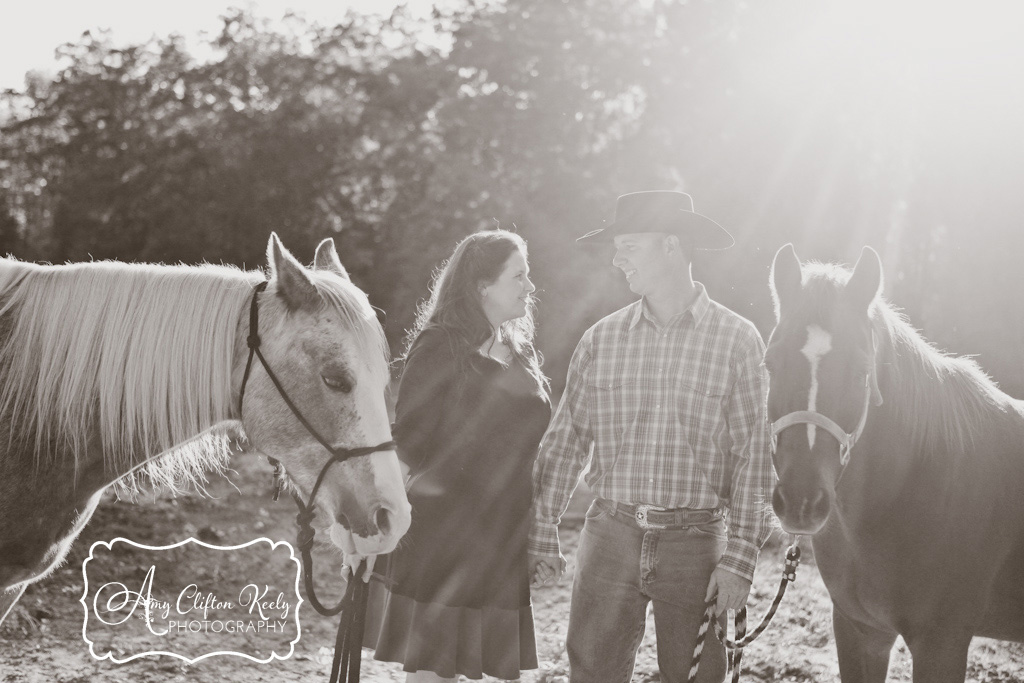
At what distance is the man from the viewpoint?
2.95 meters

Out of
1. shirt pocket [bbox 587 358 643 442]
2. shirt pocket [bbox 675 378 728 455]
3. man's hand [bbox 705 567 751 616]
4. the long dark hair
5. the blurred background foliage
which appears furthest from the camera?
the blurred background foliage

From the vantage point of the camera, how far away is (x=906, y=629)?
3.17 metres

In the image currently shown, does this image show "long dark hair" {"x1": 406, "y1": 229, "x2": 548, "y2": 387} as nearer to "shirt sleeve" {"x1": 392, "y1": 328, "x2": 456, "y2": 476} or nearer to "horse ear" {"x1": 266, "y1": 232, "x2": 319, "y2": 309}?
"shirt sleeve" {"x1": 392, "y1": 328, "x2": 456, "y2": 476}

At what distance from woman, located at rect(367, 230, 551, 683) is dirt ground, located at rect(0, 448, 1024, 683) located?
238cm

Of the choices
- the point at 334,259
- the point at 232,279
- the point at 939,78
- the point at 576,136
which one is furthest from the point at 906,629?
the point at 576,136

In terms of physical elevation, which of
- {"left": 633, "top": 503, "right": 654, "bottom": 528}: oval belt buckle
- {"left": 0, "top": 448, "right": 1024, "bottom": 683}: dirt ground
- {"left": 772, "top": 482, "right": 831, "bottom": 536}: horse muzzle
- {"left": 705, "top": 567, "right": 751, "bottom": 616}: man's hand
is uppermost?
{"left": 772, "top": 482, "right": 831, "bottom": 536}: horse muzzle

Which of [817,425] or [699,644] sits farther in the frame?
[699,644]

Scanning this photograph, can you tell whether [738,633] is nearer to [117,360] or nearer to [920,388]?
[920,388]

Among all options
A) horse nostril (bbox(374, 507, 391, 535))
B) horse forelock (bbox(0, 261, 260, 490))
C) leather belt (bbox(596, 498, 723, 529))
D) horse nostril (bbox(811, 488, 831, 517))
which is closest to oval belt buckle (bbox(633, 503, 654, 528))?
leather belt (bbox(596, 498, 723, 529))

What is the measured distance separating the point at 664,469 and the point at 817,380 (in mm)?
606

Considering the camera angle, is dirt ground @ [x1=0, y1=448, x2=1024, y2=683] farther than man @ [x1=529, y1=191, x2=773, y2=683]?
Yes

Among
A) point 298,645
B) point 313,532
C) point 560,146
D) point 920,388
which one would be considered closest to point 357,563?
Answer: point 313,532

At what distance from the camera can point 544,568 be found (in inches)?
127

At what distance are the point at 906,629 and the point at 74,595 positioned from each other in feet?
19.9
